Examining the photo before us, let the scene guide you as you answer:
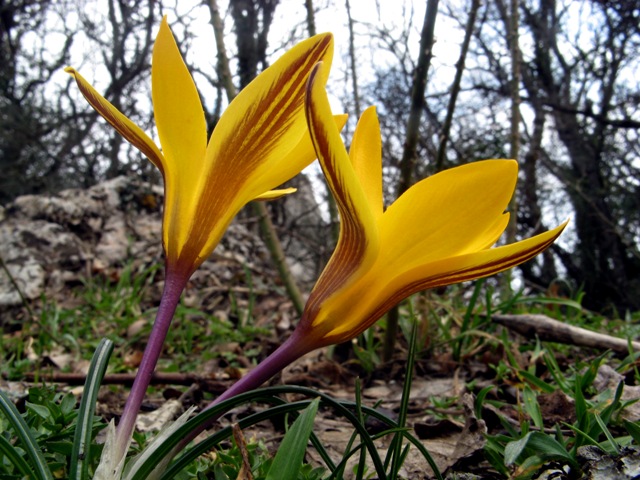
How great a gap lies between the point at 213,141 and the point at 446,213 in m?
0.33

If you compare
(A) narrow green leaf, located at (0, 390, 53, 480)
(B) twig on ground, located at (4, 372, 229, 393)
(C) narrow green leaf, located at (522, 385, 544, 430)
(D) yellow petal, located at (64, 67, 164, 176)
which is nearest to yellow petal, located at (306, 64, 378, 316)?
(D) yellow petal, located at (64, 67, 164, 176)

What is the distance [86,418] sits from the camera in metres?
0.73

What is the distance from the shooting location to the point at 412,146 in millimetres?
1589

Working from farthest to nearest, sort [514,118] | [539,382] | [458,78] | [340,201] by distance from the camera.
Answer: [514,118], [458,78], [539,382], [340,201]

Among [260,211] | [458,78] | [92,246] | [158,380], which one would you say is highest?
[92,246]

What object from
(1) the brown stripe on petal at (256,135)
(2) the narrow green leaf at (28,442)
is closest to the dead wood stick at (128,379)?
(2) the narrow green leaf at (28,442)

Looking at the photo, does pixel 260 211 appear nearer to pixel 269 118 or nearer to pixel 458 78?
pixel 458 78

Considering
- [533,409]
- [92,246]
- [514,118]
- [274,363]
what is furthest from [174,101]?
[92,246]

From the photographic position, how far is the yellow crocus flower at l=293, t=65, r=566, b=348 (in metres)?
0.67

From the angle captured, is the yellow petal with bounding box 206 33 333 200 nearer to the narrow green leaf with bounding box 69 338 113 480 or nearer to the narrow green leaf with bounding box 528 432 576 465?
the narrow green leaf with bounding box 69 338 113 480

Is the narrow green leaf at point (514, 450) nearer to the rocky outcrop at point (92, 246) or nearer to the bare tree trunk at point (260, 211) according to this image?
the bare tree trunk at point (260, 211)

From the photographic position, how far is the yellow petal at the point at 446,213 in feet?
2.21

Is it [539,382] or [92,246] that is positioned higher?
[92,246]

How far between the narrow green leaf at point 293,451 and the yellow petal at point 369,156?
295 millimetres
